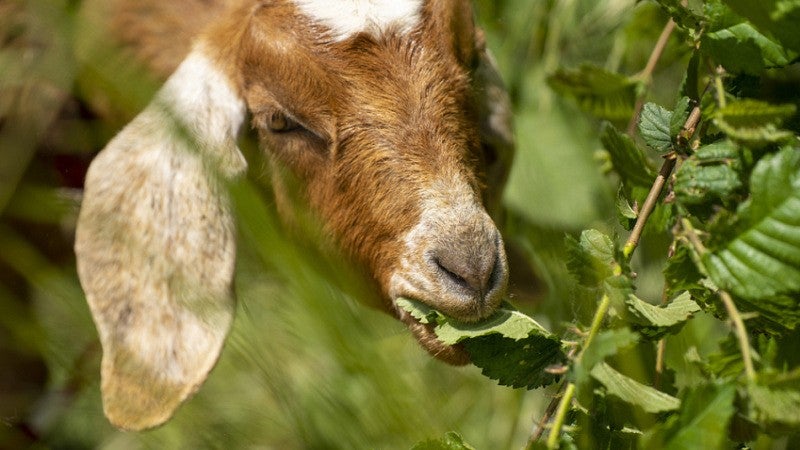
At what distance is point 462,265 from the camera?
2.12m

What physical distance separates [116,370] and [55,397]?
4.50 feet

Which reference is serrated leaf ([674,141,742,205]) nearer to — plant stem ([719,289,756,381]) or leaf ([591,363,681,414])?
plant stem ([719,289,756,381])

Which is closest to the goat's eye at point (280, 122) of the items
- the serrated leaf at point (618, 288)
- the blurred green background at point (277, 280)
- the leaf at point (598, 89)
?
the blurred green background at point (277, 280)

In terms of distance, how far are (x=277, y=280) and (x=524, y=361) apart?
68 centimetres

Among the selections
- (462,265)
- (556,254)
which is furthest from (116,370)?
(556,254)

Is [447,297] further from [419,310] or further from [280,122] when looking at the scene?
[280,122]

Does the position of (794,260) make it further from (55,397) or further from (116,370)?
(55,397)

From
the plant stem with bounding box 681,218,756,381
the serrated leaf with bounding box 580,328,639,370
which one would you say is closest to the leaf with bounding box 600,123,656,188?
the plant stem with bounding box 681,218,756,381

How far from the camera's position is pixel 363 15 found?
255 cm

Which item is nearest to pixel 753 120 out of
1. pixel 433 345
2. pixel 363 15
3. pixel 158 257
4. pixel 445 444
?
pixel 445 444

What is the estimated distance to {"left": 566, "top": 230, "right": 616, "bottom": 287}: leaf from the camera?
1.42 m

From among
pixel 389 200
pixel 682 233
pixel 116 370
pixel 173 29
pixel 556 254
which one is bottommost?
pixel 116 370

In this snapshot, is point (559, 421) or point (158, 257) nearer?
point (559, 421)

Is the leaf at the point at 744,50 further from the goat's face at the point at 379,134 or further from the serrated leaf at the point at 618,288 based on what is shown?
the goat's face at the point at 379,134
